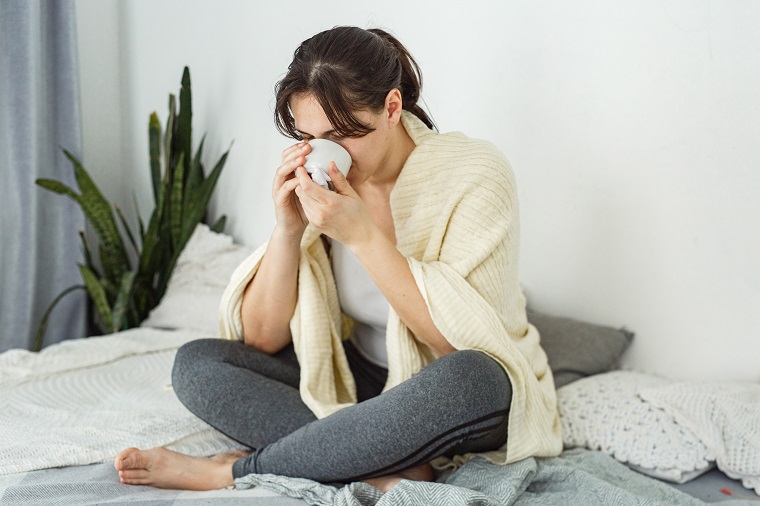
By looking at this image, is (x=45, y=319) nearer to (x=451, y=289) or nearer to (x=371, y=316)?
(x=371, y=316)

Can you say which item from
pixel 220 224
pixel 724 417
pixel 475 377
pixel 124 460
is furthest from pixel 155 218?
pixel 724 417

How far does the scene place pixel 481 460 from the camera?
1.23 metres

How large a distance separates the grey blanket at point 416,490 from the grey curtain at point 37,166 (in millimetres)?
1238

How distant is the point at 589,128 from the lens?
5.29 feet

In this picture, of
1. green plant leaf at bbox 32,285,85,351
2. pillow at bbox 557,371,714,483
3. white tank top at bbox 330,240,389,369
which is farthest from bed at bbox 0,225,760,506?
green plant leaf at bbox 32,285,85,351

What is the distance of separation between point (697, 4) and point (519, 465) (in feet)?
2.91

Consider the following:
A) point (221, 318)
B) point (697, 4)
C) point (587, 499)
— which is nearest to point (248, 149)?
point (221, 318)

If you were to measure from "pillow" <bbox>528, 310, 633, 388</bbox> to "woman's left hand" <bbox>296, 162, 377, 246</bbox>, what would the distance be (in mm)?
571

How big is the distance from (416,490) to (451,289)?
0.33 metres

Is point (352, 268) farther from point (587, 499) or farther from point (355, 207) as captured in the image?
point (587, 499)

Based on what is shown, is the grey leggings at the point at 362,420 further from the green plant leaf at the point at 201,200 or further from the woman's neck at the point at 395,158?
the green plant leaf at the point at 201,200

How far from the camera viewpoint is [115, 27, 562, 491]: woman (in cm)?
113

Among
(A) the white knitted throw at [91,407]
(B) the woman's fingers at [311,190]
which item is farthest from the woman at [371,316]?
(A) the white knitted throw at [91,407]

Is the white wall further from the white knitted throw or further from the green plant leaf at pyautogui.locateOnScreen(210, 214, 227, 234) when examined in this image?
the white knitted throw
